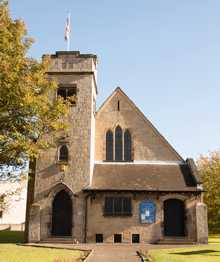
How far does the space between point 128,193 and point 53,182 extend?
231 inches

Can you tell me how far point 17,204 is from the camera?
7038cm

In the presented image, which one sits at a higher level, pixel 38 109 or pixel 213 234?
pixel 38 109

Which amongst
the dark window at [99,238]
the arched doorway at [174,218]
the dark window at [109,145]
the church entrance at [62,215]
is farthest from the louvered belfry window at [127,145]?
the dark window at [99,238]

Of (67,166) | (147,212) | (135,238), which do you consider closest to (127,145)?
(67,166)

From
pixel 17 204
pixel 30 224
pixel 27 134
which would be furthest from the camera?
pixel 17 204

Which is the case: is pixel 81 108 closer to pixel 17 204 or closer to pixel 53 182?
pixel 53 182

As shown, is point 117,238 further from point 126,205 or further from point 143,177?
point 143,177

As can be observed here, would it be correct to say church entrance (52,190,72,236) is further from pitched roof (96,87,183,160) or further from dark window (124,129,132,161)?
pitched roof (96,87,183,160)

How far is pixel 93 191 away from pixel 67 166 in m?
2.84

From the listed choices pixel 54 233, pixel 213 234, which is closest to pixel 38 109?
pixel 54 233

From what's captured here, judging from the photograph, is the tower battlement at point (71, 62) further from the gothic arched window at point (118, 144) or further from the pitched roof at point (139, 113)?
the gothic arched window at point (118, 144)

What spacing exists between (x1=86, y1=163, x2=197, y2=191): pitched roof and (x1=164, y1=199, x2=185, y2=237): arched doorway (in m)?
1.48

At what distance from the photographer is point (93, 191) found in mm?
27984

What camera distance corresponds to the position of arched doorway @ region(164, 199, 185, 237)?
1120 inches
